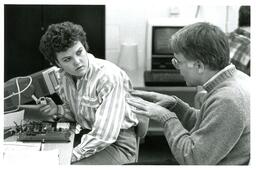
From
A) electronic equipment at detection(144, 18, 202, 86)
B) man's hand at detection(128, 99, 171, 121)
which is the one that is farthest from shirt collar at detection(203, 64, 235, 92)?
electronic equipment at detection(144, 18, 202, 86)

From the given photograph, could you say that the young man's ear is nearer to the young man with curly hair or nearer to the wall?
the young man with curly hair

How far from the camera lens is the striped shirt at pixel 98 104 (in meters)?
1.84

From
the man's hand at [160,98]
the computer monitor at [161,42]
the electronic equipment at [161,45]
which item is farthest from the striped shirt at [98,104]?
the computer monitor at [161,42]

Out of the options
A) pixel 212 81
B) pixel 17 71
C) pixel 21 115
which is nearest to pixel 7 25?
pixel 17 71

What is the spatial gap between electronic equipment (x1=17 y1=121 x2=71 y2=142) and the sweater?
514mm

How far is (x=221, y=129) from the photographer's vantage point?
53.7 inches

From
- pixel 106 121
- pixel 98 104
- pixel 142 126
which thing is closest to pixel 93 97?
pixel 98 104

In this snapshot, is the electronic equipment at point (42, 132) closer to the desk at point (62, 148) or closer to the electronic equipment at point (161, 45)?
the desk at point (62, 148)

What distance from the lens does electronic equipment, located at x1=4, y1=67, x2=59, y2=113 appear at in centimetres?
211

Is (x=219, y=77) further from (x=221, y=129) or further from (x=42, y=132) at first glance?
(x=42, y=132)

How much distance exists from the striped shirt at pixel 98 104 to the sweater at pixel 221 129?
1.38 ft

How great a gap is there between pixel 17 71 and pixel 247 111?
2.83 metres

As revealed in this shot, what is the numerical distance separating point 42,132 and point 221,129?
0.79 metres

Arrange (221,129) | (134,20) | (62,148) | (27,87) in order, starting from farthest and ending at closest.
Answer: (134,20) → (27,87) → (62,148) → (221,129)
